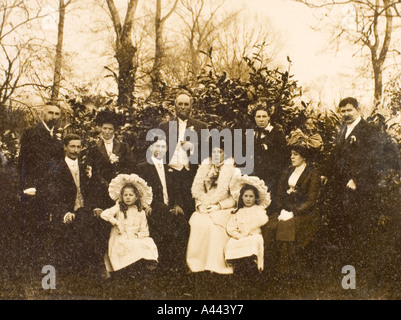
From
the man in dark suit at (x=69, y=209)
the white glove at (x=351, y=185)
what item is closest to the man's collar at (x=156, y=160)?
the man in dark suit at (x=69, y=209)

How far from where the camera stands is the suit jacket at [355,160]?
5.80 m

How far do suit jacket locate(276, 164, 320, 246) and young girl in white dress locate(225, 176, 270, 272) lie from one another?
0.16 meters

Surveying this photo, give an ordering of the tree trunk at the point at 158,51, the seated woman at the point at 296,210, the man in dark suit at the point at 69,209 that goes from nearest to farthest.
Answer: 1. the seated woman at the point at 296,210
2. the man in dark suit at the point at 69,209
3. the tree trunk at the point at 158,51

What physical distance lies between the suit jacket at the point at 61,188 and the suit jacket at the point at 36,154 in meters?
0.08

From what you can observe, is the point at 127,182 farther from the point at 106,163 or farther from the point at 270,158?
the point at 270,158

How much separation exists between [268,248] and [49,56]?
9.43 feet

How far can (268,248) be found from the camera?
5734mm

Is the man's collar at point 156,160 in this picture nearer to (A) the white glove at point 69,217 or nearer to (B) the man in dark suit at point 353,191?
(A) the white glove at point 69,217

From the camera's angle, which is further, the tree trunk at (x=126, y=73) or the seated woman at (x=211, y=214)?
the tree trunk at (x=126, y=73)

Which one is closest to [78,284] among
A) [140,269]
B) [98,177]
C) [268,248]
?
[140,269]

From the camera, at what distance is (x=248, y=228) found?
18.9 feet

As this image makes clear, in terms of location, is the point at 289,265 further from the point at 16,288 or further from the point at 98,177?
the point at 16,288

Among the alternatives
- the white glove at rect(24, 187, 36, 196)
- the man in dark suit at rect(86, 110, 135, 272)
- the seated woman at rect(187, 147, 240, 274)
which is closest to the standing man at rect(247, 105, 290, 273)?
the seated woman at rect(187, 147, 240, 274)

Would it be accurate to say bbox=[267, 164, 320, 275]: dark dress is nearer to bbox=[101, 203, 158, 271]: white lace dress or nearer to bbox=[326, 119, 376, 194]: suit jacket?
bbox=[326, 119, 376, 194]: suit jacket
